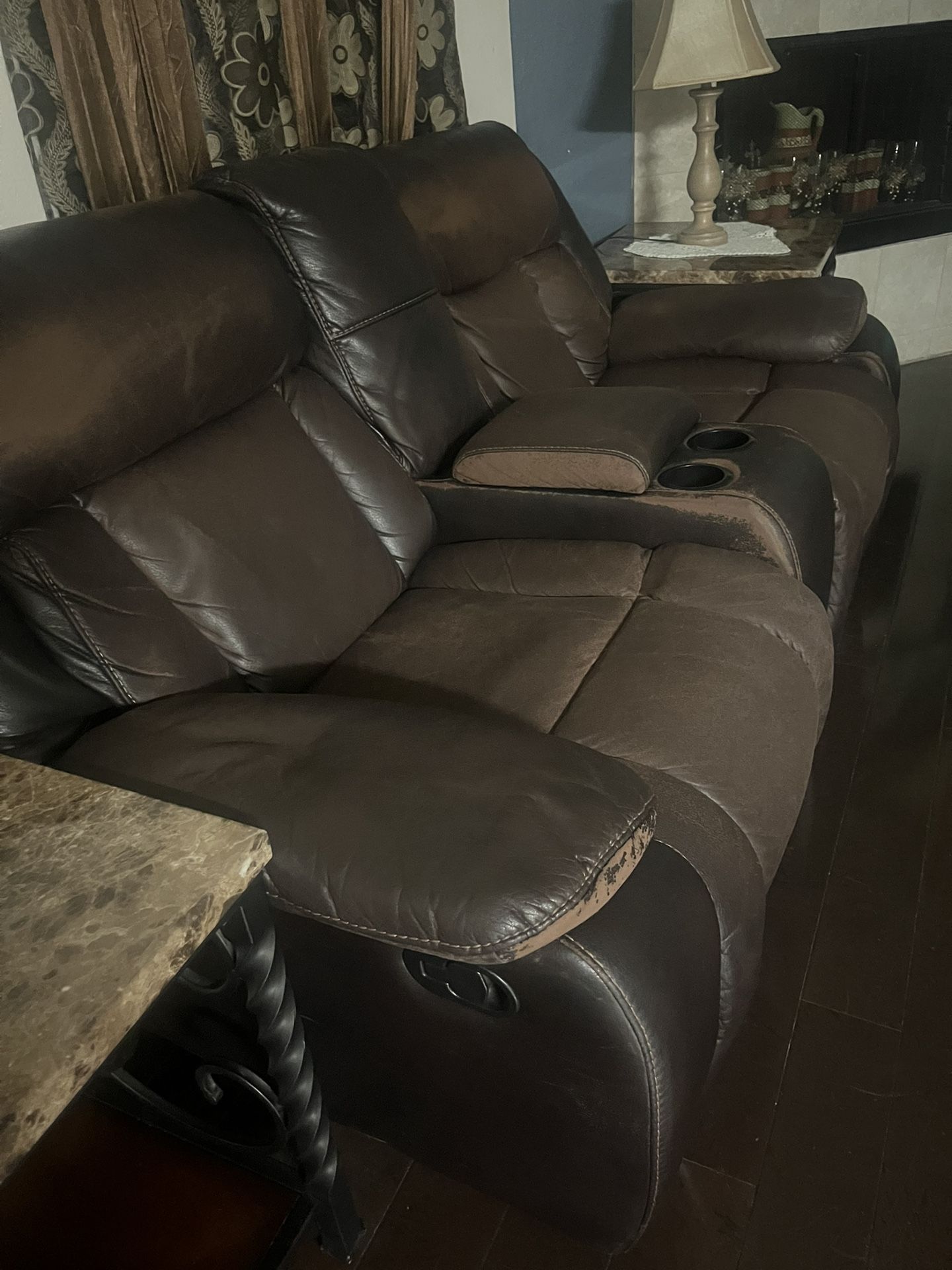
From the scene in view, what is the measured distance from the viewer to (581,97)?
2908 mm

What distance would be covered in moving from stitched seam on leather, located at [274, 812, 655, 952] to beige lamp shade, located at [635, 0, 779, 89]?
2.25 m

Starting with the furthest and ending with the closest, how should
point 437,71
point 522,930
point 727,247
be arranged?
point 727,247
point 437,71
point 522,930

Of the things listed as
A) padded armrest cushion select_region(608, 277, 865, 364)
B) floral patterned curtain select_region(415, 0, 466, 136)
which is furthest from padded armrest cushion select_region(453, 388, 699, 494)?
floral patterned curtain select_region(415, 0, 466, 136)

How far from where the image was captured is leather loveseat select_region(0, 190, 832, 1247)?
2.82ft

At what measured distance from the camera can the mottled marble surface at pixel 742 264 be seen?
2471mm

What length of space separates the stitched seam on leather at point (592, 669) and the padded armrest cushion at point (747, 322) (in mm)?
1051

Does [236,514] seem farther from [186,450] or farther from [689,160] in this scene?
[689,160]

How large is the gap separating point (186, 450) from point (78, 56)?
0.61 m

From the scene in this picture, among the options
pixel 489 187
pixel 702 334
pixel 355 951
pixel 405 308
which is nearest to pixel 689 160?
pixel 702 334

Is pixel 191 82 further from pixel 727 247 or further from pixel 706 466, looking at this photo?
pixel 727 247

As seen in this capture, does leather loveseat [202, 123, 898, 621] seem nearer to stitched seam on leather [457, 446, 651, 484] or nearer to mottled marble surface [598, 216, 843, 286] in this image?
stitched seam on leather [457, 446, 651, 484]

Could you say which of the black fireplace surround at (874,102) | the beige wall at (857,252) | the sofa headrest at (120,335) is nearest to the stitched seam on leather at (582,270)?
the sofa headrest at (120,335)

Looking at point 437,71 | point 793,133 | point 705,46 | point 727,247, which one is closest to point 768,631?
point 437,71

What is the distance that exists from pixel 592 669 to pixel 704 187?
6.56 feet
